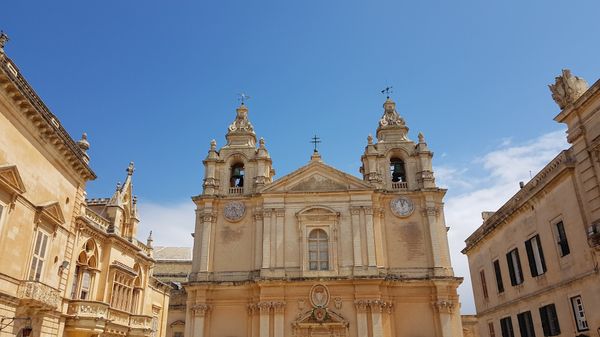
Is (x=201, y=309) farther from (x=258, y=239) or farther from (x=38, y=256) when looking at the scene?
(x=38, y=256)

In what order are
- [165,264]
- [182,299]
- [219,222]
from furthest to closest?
[165,264], [182,299], [219,222]

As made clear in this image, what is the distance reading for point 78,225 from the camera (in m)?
19.4

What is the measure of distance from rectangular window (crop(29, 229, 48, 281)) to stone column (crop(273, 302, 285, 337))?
46.8 feet

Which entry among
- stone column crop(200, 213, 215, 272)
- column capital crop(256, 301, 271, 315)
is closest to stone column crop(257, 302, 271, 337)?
column capital crop(256, 301, 271, 315)

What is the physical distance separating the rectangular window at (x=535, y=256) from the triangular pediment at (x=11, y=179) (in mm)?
19641

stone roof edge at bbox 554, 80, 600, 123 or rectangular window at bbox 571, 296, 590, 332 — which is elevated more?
stone roof edge at bbox 554, 80, 600, 123

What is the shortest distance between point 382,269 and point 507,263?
26.1 ft

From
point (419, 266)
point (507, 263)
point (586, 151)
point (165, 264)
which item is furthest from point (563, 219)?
point (165, 264)

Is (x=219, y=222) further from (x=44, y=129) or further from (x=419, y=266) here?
(x=44, y=129)

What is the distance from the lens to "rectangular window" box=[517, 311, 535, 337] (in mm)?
20078

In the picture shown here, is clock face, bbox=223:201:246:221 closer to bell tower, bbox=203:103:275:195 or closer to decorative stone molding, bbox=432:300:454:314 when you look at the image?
bell tower, bbox=203:103:275:195

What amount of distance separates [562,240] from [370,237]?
12726 mm

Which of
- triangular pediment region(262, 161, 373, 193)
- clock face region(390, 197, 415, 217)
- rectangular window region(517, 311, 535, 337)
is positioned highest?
triangular pediment region(262, 161, 373, 193)

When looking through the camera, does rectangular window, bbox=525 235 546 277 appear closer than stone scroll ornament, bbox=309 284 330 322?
Yes
